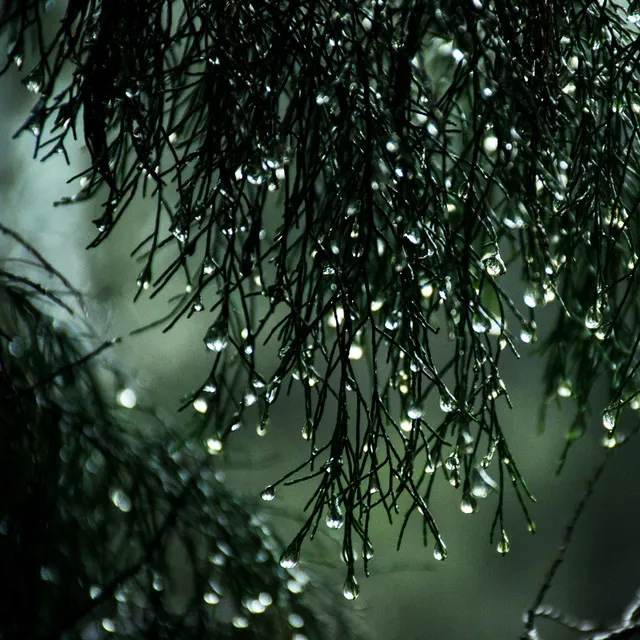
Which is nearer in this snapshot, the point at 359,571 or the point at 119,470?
the point at 119,470

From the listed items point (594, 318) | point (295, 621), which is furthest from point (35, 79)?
point (295, 621)

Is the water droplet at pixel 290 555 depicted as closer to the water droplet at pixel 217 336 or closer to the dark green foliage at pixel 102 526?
the water droplet at pixel 217 336

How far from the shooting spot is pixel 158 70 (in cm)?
64

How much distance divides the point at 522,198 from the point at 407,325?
0.47 feet

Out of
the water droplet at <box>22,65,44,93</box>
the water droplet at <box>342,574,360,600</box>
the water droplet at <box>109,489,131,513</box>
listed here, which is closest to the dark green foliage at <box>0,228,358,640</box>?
the water droplet at <box>109,489,131,513</box>

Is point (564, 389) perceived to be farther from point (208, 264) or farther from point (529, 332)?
point (208, 264)

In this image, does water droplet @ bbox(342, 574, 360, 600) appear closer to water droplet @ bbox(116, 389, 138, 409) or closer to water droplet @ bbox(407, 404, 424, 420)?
water droplet @ bbox(407, 404, 424, 420)

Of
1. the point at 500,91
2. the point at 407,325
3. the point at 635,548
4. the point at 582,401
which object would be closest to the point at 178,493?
the point at 582,401

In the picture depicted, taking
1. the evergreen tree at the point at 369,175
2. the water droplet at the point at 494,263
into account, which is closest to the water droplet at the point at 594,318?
the evergreen tree at the point at 369,175

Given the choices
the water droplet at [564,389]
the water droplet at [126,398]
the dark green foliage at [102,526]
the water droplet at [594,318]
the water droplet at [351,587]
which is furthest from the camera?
the water droplet at [126,398]

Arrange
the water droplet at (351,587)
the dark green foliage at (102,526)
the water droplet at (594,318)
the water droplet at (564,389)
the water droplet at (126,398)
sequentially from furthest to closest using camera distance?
the water droplet at (126,398) < the dark green foliage at (102,526) < the water droplet at (564,389) < the water droplet at (594,318) < the water droplet at (351,587)

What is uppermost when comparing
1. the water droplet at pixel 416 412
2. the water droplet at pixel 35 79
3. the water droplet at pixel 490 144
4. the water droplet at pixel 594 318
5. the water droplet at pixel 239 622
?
the water droplet at pixel 490 144

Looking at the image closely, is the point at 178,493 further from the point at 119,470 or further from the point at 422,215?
the point at 422,215

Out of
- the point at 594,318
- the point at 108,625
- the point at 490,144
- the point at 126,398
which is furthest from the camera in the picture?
the point at 126,398
